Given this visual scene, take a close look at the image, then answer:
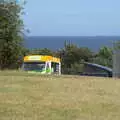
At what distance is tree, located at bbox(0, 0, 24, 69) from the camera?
25.9m

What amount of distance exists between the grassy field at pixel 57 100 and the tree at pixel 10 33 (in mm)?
13651

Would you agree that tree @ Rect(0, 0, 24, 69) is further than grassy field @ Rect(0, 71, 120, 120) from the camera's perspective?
Yes

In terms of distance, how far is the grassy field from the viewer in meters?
8.49

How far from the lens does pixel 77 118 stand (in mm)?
8305

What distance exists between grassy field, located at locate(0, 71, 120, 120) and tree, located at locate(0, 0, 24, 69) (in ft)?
44.8

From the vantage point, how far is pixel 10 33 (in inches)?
1179

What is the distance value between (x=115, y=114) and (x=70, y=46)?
2193 inches

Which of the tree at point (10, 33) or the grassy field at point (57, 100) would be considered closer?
the grassy field at point (57, 100)

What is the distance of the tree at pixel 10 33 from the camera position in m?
25.9

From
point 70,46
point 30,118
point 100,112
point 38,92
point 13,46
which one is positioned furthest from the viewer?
point 70,46

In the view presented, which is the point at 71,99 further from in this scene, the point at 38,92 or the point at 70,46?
the point at 70,46

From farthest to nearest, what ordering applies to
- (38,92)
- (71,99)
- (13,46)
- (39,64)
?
(13,46), (39,64), (38,92), (71,99)

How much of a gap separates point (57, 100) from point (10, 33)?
20.6 m

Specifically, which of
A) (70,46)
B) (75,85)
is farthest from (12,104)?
(70,46)
